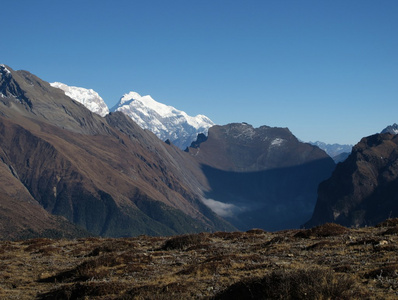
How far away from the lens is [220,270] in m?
27.5

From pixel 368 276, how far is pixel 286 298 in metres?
6.47

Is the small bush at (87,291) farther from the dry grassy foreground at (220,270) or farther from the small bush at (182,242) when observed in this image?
the small bush at (182,242)

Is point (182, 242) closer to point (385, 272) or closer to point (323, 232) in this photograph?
point (323, 232)

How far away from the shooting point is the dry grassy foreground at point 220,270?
65.0ft

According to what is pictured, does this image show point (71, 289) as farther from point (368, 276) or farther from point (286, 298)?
point (368, 276)

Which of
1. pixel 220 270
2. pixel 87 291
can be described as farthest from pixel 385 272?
pixel 87 291

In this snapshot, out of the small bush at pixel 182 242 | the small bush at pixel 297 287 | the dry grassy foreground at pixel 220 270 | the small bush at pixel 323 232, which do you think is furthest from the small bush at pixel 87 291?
the small bush at pixel 323 232

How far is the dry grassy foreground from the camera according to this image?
1980 centimetres

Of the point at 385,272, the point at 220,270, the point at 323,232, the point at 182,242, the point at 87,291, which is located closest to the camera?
the point at 385,272

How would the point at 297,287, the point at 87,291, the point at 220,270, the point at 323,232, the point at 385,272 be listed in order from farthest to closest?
the point at 323,232 → the point at 220,270 → the point at 87,291 → the point at 385,272 → the point at 297,287

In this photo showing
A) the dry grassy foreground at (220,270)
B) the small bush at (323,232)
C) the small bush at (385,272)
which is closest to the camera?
the dry grassy foreground at (220,270)

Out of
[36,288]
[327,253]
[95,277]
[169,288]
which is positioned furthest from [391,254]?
[36,288]

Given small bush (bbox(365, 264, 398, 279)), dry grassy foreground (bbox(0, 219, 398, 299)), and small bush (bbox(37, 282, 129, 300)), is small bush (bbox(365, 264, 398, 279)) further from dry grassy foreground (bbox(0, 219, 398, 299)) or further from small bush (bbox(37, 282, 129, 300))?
small bush (bbox(37, 282, 129, 300))

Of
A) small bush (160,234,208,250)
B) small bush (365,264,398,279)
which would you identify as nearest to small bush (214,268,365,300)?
small bush (365,264,398,279)
